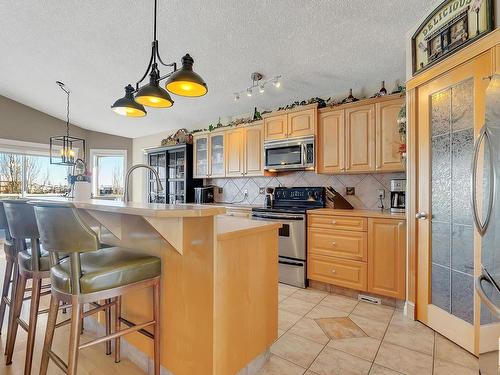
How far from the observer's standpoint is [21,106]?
212 inches

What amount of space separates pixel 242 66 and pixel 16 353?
3.25 metres

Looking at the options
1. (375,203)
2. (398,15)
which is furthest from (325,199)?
(398,15)

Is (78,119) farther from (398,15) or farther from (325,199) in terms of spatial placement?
(398,15)

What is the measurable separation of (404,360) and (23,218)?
104 inches

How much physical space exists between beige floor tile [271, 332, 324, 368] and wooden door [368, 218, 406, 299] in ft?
3.50

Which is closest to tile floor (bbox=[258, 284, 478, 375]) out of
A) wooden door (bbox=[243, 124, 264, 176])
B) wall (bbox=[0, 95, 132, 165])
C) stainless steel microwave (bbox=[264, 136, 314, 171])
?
stainless steel microwave (bbox=[264, 136, 314, 171])

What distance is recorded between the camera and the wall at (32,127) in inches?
205

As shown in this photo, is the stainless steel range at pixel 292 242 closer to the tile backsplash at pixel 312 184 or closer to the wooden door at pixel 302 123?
the tile backsplash at pixel 312 184

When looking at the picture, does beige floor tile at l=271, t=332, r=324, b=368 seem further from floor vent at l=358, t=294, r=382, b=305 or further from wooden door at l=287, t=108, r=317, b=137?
wooden door at l=287, t=108, r=317, b=137

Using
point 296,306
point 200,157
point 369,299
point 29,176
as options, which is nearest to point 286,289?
point 296,306

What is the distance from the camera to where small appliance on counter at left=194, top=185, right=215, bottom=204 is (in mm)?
4777

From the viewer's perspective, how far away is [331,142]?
3270 mm

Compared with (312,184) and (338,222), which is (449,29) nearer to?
(338,222)

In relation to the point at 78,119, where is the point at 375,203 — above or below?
below
